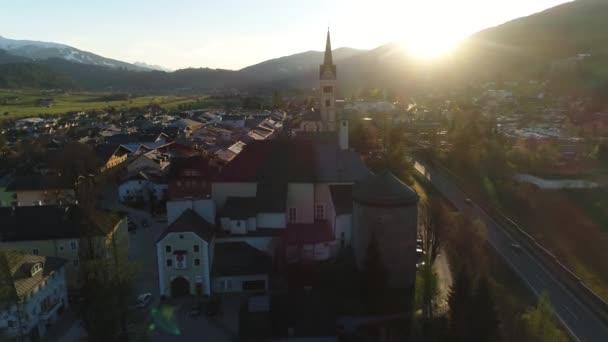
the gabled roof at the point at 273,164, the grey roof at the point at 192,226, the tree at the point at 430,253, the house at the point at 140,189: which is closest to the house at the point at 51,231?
the grey roof at the point at 192,226

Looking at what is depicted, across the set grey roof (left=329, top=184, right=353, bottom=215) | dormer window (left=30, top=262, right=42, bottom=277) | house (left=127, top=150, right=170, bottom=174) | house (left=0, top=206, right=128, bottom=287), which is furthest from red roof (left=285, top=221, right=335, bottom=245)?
house (left=127, top=150, right=170, bottom=174)

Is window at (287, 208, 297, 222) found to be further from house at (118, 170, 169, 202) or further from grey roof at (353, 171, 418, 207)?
house at (118, 170, 169, 202)

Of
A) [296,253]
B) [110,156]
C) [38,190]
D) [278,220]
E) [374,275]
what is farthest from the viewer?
[110,156]

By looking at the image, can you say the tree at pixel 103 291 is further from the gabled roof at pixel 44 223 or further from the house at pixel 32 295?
the gabled roof at pixel 44 223

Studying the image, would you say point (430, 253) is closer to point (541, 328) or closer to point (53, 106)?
point (541, 328)

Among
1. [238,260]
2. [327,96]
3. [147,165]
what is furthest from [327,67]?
[238,260]
